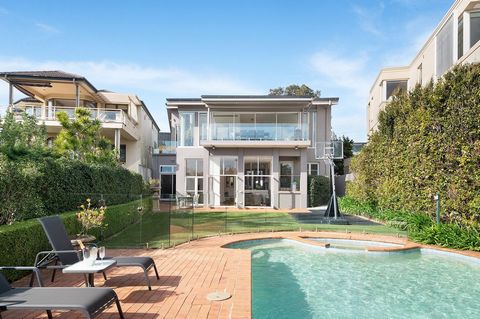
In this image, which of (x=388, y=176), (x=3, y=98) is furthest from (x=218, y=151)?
(x=3, y=98)

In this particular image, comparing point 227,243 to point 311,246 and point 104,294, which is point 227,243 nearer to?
point 311,246

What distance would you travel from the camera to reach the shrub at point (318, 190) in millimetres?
25766

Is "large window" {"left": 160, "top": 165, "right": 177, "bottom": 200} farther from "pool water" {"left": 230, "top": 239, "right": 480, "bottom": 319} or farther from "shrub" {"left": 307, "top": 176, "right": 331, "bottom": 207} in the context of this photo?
"pool water" {"left": 230, "top": 239, "right": 480, "bottom": 319}

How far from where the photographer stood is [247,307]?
4.84 m

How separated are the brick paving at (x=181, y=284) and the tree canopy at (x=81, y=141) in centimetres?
902

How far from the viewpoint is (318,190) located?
26094 millimetres

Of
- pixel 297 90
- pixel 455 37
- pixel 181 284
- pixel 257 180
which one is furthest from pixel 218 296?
pixel 297 90

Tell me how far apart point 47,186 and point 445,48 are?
21312 millimetres

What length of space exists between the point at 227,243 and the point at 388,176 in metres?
9.05

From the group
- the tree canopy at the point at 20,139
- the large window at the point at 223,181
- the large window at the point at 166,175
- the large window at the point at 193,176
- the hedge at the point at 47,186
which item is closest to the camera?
the hedge at the point at 47,186

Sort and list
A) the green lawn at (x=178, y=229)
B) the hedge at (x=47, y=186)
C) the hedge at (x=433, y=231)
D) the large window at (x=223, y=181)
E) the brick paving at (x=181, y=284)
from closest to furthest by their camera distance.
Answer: the brick paving at (x=181, y=284), the hedge at (x=47, y=186), the hedge at (x=433, y=231), the green lawn at (x=178, y=229), the large window at (x=223, y=181)

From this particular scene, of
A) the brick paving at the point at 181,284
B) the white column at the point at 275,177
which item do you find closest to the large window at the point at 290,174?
the white column at the point at 275,177

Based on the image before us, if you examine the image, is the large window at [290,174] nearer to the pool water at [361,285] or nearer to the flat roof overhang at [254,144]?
the flat roof overhang at [254,144]

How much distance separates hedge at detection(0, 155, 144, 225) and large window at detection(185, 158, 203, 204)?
11.6 meters
